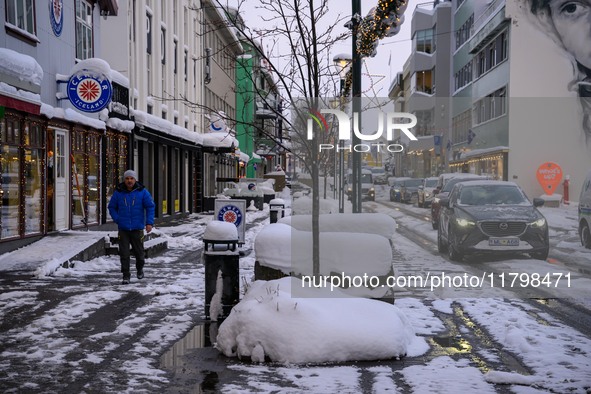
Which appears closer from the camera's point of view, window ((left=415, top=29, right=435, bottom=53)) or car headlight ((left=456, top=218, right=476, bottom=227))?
car headlight ((left=456, top=218, right=476, bottom=227))

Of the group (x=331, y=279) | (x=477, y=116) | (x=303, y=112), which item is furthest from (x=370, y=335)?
(x=477, y=116)

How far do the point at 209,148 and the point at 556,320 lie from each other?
30121 mm

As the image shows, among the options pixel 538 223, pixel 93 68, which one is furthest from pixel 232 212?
pixel 538 223

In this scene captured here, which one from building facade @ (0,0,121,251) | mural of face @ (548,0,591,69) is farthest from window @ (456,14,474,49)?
building facade @ (0,0,121,251)

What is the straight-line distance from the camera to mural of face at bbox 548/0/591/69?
948 centimetres

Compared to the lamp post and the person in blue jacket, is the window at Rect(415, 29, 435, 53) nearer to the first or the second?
the lamp post

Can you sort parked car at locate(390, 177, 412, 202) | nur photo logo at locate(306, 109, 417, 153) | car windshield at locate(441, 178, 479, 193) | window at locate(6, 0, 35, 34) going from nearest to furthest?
nur photo logo at locate(306, 109, 417, 153), parked car at locate(390, 177, 412, 202), car windshield at locate(441, 178, 479, 193), window at locate(6, 0, 35, 34)

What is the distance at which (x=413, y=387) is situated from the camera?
5.98 m

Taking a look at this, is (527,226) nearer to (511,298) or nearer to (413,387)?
(511,298)

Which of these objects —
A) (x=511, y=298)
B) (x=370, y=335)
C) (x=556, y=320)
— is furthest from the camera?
(x=511, y=298)

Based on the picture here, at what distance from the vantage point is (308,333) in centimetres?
685

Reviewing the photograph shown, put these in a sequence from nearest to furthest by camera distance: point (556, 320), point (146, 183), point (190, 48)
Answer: point (556, 320) < point (146, 183) < point (190, 48)

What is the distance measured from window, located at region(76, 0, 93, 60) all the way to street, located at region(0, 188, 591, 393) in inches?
352

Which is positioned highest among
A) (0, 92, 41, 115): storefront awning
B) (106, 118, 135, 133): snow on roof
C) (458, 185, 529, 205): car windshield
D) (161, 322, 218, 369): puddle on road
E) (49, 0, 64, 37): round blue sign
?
(49, 0, 64, 37): round blue sign
